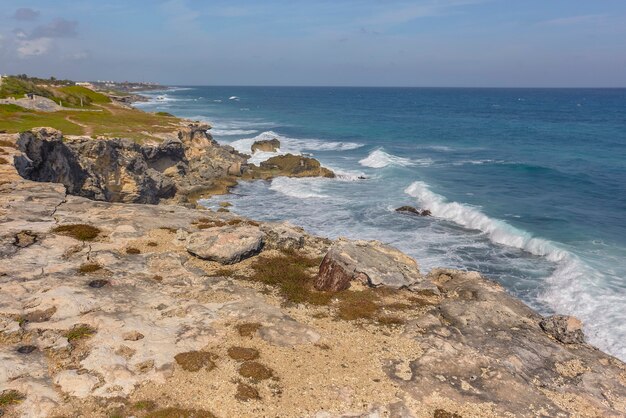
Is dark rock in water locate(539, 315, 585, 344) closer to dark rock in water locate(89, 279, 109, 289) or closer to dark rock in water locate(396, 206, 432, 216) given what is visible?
dark rock in water locate(89, 279, 109, 289)

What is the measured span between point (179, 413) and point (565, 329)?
14.5 metres

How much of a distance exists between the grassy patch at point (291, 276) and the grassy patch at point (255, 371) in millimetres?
4552

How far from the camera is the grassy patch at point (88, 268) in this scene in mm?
18436

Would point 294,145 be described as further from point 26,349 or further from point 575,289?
point 26,349

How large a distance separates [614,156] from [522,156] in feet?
50.6

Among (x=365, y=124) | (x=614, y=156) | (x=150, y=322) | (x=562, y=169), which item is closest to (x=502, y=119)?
(x=365, y=124)

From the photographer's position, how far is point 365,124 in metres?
136

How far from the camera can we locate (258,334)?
15.6m

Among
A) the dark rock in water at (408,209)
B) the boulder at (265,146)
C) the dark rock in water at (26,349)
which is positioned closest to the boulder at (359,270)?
the dark rock in water at (26,349)

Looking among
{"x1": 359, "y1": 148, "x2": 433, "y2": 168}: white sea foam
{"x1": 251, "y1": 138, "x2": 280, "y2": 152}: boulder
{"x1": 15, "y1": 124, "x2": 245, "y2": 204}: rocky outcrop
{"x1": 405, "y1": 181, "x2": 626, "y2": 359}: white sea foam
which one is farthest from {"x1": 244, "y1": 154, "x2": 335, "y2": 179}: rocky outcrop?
{"x1": 405, "y1": 181, "x2": 626, "y2": 359}: white sea foam

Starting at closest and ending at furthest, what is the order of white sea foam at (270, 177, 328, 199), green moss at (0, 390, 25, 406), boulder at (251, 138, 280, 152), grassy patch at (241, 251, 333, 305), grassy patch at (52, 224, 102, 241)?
green moss at (0, 390, 25, 406), grassy patch at (241, 251, 333, 305), grassy patch at (52, 224, 102, 241), white sea foam at (270, 177, 328, 199), boulder at (251, 138, 280, 152)

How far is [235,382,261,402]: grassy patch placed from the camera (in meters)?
12.6

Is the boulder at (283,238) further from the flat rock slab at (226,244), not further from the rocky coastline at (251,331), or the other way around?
the flat rock slab at (226,244)

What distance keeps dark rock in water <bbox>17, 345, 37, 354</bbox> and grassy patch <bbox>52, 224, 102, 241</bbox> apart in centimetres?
831
